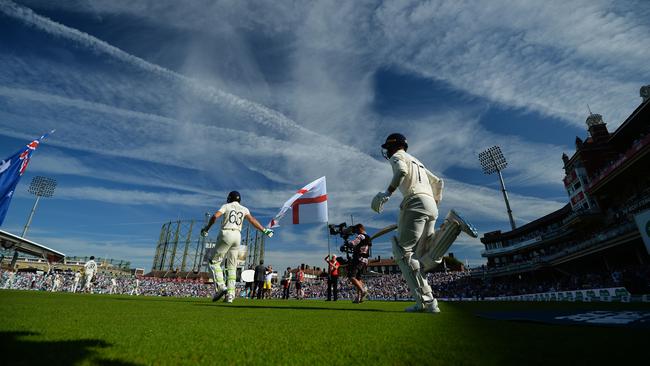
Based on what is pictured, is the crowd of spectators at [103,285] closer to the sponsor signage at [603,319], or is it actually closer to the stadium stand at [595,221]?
the sponsor signage at [603,319]

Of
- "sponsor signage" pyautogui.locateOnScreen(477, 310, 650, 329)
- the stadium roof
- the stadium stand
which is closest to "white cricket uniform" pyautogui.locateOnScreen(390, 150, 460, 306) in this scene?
"sponsor signage" pyautogui.locateOnScreen(477, 310, 650, 329)

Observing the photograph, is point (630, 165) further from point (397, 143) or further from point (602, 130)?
point (397, 143)

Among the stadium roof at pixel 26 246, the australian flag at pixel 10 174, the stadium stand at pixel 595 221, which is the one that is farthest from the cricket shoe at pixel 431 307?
the stadium roof at pixel 26 246

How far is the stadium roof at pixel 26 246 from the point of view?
124ft

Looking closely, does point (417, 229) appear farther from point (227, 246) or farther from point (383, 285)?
point (383, 285)

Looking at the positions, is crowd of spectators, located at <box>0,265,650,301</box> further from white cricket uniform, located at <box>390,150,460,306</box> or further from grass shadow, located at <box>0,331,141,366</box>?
grass shadow, located at <box>0,331,141,366</box>

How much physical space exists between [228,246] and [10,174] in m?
4.49

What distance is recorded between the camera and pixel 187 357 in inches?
55.8

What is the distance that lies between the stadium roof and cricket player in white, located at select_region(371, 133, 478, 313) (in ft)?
172

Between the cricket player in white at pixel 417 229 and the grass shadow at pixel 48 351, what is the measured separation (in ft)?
11.2

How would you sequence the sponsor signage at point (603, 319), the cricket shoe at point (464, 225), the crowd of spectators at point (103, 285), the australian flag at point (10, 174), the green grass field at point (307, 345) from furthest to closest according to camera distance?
the crowd of spectators at point (103, 285), the australian flag at point (10, 174), the cricket shoe at point (464, 225), the sponsor signage at point (603, 319), the green grass field at point (307, 345)

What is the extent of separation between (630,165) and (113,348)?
123 feet

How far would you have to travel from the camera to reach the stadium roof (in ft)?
124

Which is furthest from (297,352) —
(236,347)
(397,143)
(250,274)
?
(250,274)
